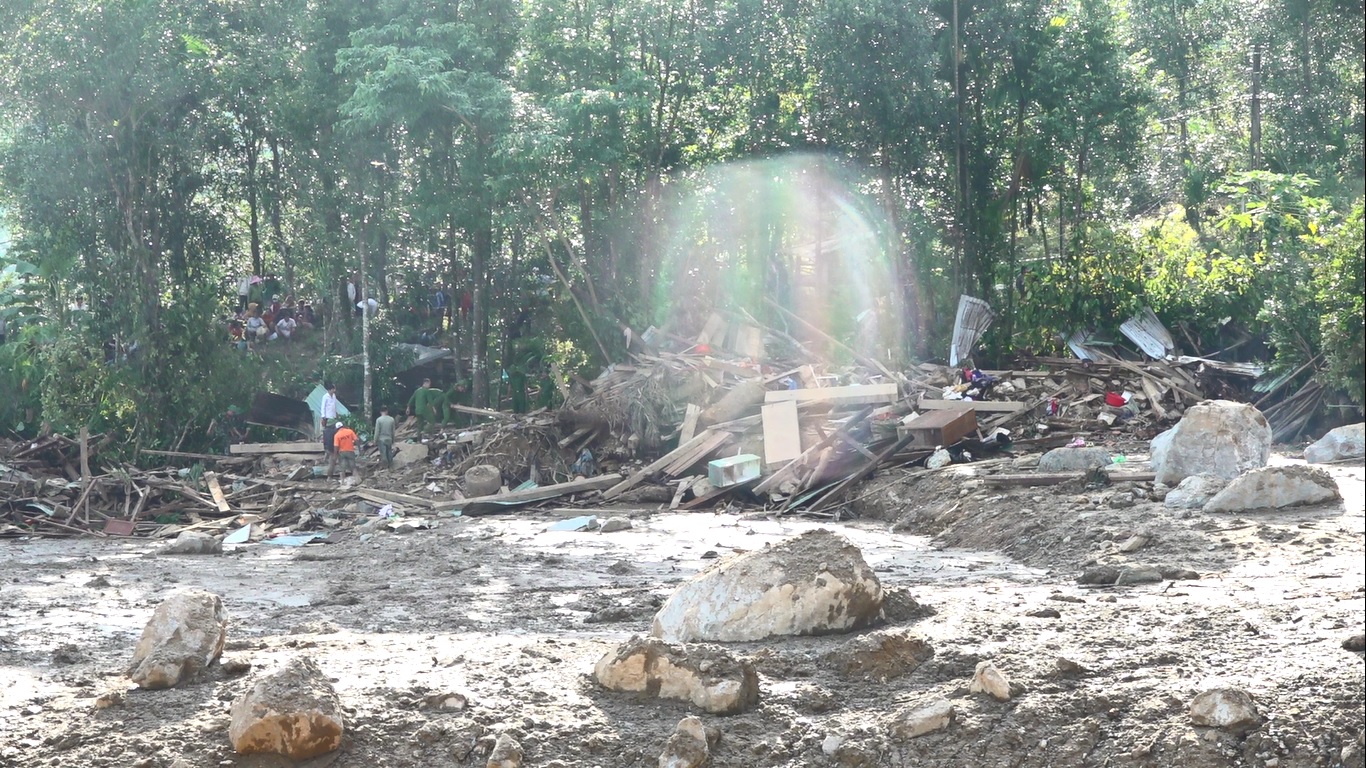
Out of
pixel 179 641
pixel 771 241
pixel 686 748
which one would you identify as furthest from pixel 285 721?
pixel 771 241

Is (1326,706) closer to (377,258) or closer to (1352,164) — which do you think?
(1352,164)

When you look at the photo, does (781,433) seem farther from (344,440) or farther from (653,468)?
(344,440)

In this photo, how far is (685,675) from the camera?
5.16 metres

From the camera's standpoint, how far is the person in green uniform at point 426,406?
76.5ft

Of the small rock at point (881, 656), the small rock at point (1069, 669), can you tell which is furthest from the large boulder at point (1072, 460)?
the small rock at point (1069, 669)

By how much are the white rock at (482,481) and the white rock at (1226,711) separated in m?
13.4

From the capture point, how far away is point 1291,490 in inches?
384

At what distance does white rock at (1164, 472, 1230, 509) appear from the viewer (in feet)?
33.9

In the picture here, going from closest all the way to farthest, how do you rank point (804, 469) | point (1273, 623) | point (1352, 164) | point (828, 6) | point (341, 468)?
point (1273, 623) < point (804, 469) < point (341, 468) < point (828, 6) < point (1352, 164)

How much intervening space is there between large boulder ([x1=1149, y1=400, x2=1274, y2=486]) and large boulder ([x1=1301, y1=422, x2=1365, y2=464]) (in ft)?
6.12

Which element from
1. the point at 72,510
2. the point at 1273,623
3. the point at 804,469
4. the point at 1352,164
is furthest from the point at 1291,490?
the point at 1352,164

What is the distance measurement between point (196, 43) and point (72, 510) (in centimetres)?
1180

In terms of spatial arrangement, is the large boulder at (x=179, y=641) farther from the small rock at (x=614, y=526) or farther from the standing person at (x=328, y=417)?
the standing person at (x=328, y=417)

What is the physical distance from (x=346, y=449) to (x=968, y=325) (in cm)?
1113
